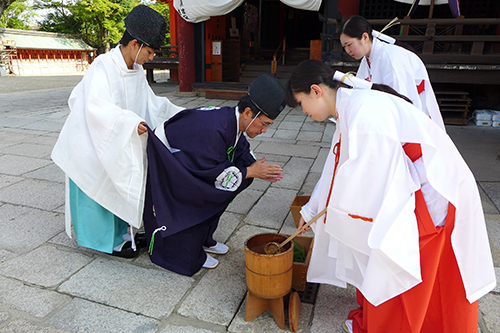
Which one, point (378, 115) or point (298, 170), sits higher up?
point (378, 115)

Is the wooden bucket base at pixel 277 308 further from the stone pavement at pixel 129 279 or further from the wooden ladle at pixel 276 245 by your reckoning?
the wooden ladle at pixel 276 245

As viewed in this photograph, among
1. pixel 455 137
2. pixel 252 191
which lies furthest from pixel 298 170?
pixel 455 137

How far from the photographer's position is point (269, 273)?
1821 millimetres

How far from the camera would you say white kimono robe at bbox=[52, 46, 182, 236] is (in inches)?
87.9

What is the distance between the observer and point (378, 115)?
4.87 ft

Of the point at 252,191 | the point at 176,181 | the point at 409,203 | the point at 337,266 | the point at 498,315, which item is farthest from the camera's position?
the point at 252,191

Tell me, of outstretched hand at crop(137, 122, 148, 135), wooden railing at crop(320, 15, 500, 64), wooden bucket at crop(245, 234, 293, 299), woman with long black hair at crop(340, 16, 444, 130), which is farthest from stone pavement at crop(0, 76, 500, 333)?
wooden railing at crop(320, 15, 500, 64)

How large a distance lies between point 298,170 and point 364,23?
1974mm

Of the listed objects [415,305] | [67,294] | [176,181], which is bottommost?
[67,294]

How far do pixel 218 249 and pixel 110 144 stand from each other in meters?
1.11

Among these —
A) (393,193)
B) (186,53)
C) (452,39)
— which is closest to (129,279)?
(393,193)

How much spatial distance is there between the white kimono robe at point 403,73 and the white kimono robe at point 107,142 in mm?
2153

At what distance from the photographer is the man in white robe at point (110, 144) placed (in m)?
2.24

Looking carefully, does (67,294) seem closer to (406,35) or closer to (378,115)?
(378,115)
